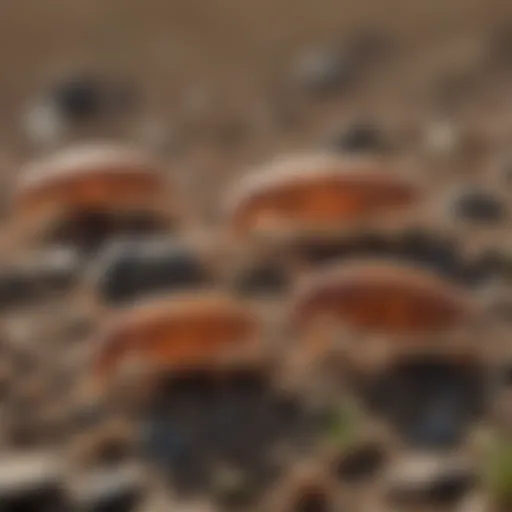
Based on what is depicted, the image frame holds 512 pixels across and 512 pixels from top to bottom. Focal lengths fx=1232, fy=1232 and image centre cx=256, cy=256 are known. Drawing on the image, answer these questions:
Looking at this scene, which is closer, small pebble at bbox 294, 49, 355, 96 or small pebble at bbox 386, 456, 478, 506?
small pebble at bbox 386, 456, 478, 506

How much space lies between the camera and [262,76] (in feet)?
4.15

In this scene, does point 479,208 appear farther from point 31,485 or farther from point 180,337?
point 31,485

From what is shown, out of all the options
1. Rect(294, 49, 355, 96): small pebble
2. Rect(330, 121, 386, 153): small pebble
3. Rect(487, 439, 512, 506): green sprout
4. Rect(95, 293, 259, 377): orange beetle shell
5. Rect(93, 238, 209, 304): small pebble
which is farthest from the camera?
Rect(294, 49, 355, 96): small pebble

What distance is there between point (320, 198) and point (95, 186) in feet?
0.54

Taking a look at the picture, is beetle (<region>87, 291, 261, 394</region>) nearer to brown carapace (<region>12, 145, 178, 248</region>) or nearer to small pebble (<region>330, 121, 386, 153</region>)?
brown carapace (<region>12, 145, 178, 248</region>)

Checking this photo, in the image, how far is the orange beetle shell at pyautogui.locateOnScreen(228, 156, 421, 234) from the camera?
0.84m

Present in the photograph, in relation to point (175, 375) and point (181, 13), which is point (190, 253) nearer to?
point (175, 375)

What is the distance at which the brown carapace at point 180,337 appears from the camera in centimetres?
68

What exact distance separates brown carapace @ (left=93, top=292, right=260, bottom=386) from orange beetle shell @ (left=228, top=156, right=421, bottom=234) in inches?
5.5

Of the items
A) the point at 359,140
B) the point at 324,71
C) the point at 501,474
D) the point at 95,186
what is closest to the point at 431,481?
the point at 501,474

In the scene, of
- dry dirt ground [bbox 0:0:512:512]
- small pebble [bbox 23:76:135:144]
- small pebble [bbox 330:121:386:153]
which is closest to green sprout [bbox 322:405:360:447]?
dry dirt ground [bbox 0:0:512:512]

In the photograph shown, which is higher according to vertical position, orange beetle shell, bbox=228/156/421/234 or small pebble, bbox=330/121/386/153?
small pebble, bbox=330/121/386/153

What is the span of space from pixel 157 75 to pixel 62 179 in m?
0.41

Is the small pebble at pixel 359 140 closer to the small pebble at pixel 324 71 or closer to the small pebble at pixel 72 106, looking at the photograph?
the small pebble at pixel 324 71
